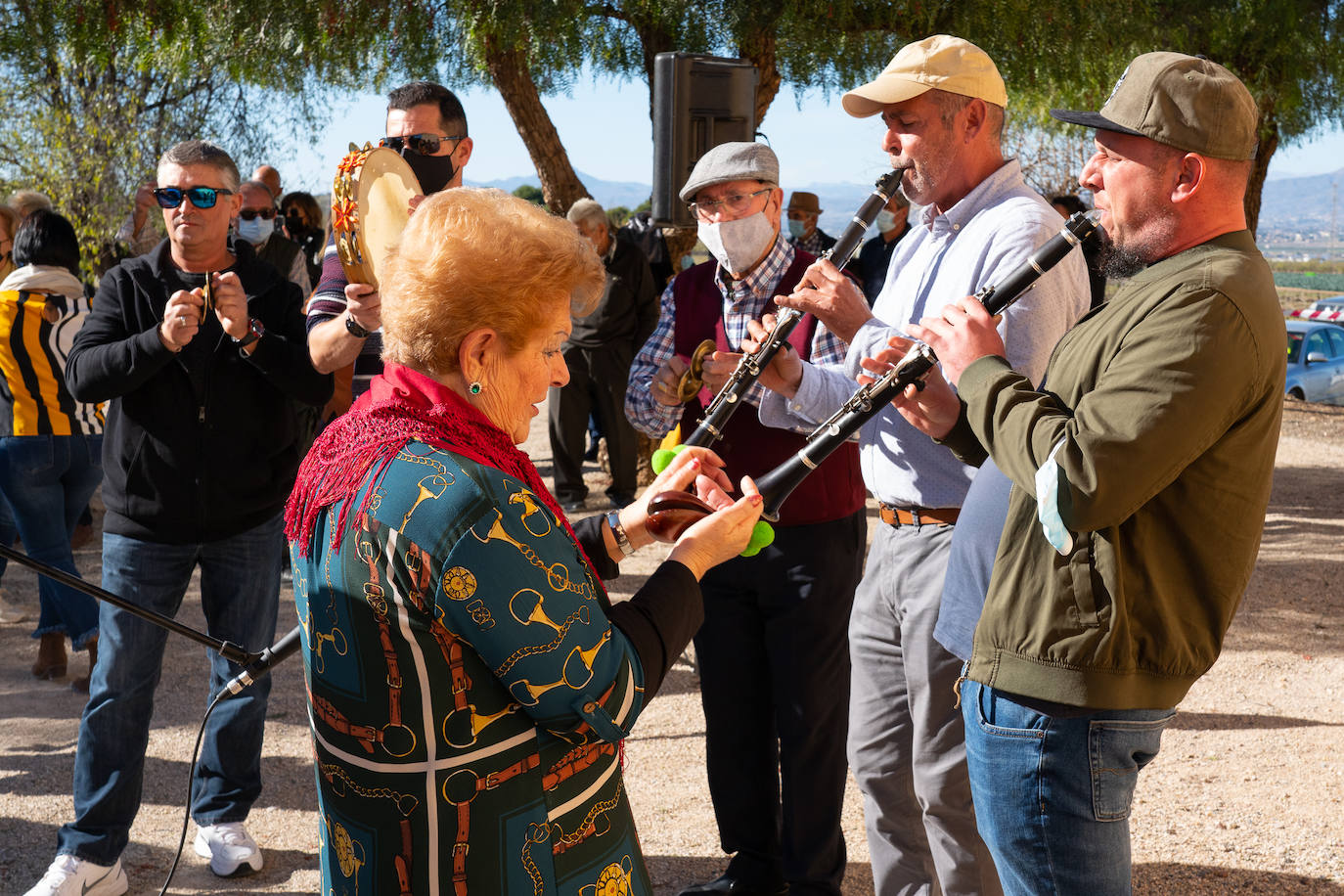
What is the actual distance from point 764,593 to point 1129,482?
5.37 ft

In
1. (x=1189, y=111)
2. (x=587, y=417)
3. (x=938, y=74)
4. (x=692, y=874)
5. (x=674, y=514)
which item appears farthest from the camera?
(x=587, y=417)

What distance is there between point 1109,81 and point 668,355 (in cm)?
757

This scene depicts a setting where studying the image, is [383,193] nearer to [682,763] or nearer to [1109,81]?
[682,763]

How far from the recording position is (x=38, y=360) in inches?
200

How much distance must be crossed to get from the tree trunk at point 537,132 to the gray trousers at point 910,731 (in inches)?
272

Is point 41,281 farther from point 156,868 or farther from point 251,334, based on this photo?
point 156,868

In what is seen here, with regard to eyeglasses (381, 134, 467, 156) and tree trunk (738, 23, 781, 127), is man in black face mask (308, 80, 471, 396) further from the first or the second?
tree trunk (738, 23, 781, 127)

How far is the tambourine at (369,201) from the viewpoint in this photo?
103 inches

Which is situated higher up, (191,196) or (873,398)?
(191,196)

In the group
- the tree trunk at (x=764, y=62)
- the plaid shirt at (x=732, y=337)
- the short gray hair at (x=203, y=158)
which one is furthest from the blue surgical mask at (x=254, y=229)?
the plaid shirt at (x=732, y=337)

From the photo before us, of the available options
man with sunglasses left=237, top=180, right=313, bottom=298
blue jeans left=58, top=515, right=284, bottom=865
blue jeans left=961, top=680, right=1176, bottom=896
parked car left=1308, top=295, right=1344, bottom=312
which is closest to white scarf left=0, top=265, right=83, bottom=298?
man with sunglasses left=237, top=180, right=313, bottom=298

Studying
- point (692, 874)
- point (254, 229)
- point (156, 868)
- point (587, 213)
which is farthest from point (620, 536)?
point (587, 213)

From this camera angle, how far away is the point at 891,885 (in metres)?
2.92

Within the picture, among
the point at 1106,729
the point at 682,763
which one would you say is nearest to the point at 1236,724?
the point at 682,763
